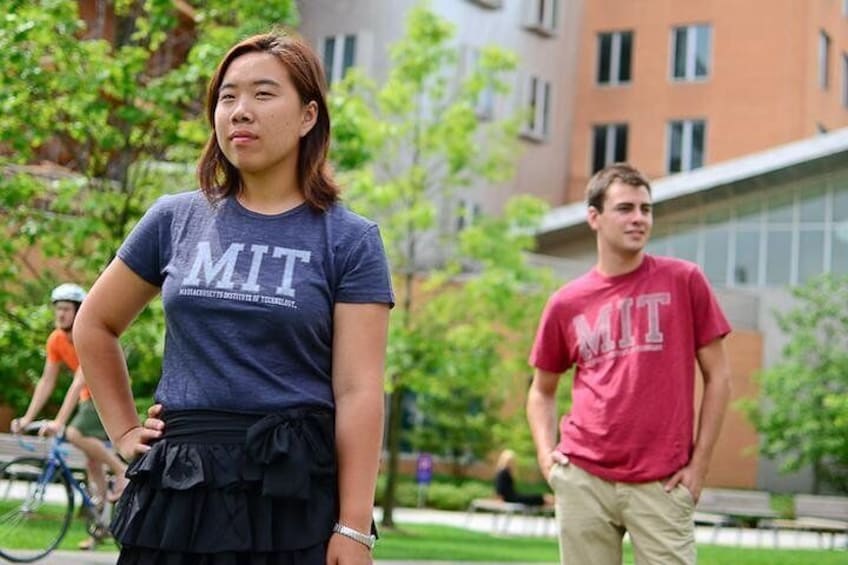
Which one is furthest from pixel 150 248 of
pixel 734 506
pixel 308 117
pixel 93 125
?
pixel 734 506

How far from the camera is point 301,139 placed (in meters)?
3.94

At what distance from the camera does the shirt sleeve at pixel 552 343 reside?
7.12 metres

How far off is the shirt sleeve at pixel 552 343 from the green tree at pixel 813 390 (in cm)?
2854

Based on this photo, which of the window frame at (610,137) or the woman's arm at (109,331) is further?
the window frame at (610,137)

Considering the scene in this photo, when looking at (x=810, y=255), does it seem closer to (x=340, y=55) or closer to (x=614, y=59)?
Result: (x=614, y=59)

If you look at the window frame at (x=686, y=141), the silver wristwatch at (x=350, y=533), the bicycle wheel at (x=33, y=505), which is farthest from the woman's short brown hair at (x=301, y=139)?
the window frame at (x=686, y=141)

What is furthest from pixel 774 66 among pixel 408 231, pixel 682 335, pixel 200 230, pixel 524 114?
pixel 200 230

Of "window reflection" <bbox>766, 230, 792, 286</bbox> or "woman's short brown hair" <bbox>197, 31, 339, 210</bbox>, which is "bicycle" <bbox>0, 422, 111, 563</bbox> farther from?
"window reflection" <bbox>766, 230, 792, 286</bbox>

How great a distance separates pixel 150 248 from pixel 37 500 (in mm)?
8880

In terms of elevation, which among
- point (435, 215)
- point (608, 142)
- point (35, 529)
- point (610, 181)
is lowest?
point (35, 529)

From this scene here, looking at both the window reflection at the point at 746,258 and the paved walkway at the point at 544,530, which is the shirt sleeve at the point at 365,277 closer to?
the paved walkway at the point at 544,530

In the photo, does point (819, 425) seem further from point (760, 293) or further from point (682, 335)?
point (682, 335)

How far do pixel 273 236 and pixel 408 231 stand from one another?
21.7 m

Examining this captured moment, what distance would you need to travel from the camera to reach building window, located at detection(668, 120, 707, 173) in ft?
164
